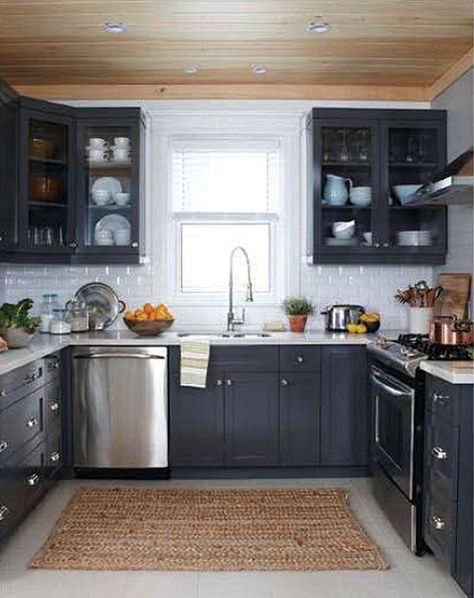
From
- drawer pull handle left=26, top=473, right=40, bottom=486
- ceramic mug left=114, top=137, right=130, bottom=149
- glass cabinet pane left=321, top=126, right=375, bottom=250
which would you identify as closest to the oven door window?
glass cabinet pane left=321, top=126, right=375, bottom=250

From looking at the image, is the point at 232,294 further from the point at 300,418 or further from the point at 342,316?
the point at 300,418

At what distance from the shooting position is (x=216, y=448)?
412cm

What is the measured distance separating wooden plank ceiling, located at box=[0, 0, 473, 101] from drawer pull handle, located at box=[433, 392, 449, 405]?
1.97 meters

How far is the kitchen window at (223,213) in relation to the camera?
481cm

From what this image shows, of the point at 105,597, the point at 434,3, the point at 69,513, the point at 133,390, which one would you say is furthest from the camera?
the point at 133,390

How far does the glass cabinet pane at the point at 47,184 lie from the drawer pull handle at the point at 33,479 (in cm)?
152

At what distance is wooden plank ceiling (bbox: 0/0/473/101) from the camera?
3408mm

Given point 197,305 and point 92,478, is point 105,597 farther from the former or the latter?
point 197,305

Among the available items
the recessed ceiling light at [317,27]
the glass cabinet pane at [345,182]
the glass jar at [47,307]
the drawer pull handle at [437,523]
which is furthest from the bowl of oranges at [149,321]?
the drawer pull handle at [437,523]

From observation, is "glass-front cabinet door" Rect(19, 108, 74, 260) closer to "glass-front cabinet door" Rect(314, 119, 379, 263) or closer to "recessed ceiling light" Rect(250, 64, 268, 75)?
"recessed ceiling light" Rect(250, 64, 268, 75)

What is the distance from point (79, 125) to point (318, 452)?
105 inches

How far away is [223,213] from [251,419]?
→ 156 centimetres

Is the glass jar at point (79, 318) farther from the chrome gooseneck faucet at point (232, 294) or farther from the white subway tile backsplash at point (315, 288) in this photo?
the chrome gooseneck faucet at point (232, 294)

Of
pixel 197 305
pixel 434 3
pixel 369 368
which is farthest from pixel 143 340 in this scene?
pixel 434 3
